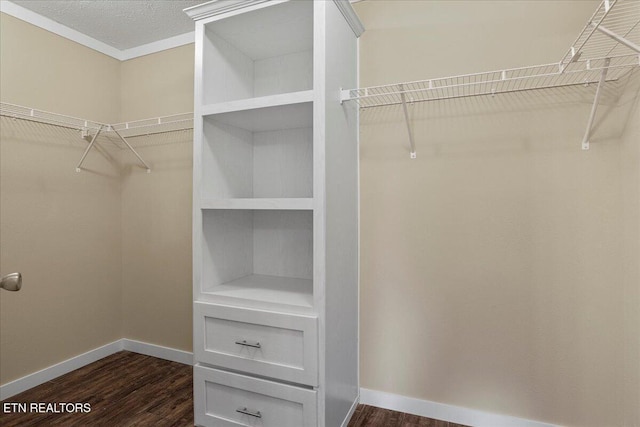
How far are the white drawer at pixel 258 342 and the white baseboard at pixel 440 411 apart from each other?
2.11 ft

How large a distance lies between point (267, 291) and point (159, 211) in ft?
4.27

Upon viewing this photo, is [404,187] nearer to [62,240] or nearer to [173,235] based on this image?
[173,235]

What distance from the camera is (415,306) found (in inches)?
73.4

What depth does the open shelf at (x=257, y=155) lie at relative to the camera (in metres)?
1.78

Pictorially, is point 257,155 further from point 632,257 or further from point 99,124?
point 632,257

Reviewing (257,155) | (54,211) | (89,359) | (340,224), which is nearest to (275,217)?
(257,155)

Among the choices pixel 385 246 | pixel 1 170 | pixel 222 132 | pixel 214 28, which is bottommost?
pixel 385 246

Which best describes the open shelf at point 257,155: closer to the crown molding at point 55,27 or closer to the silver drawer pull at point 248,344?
the silver drawer pull at point 248,344

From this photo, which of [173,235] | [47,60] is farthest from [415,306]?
[47,60]

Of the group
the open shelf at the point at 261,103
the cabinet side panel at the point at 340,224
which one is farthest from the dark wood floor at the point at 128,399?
the open shelf at the point at 261,103

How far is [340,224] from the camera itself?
1702mm

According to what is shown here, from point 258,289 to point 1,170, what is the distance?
5.56 feet

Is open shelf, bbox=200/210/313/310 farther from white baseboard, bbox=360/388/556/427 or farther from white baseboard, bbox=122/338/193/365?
white baseboard, bbox=122/338/193/365
